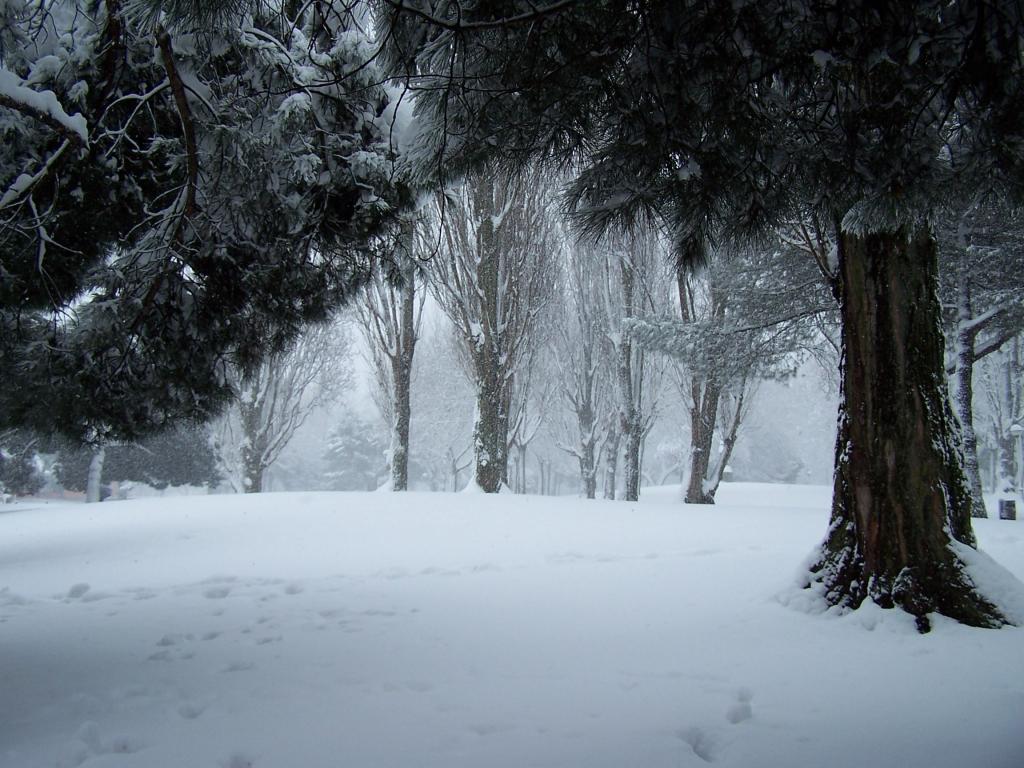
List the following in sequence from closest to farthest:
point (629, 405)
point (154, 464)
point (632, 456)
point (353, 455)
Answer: point (632, 456) → point (629, 405) → point (154, 464) → point (353, 455)

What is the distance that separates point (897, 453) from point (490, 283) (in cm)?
849

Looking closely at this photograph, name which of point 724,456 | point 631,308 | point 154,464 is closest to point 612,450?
point 631,308

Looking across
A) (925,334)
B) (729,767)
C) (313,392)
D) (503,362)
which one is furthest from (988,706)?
(313,392)

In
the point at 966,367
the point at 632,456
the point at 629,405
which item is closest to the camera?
the point at 966,367

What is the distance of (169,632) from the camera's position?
346 centimetres

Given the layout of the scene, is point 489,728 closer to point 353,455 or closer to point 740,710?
point 740,710

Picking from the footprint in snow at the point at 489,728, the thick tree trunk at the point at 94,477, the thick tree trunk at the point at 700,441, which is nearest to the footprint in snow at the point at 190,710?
the footprint in snow at the point at 489,728

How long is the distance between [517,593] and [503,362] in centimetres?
707

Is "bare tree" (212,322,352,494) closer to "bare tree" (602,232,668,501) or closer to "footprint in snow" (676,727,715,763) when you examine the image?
"bare tree" (602,232,668,501)

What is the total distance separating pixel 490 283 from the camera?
1100cm

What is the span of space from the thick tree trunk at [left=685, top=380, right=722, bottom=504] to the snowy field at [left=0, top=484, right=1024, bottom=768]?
6.56 metres

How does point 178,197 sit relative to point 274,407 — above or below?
above

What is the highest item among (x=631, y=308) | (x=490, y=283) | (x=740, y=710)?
(x=631, y=308)

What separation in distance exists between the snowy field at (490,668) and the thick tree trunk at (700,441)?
6558 millimetres
